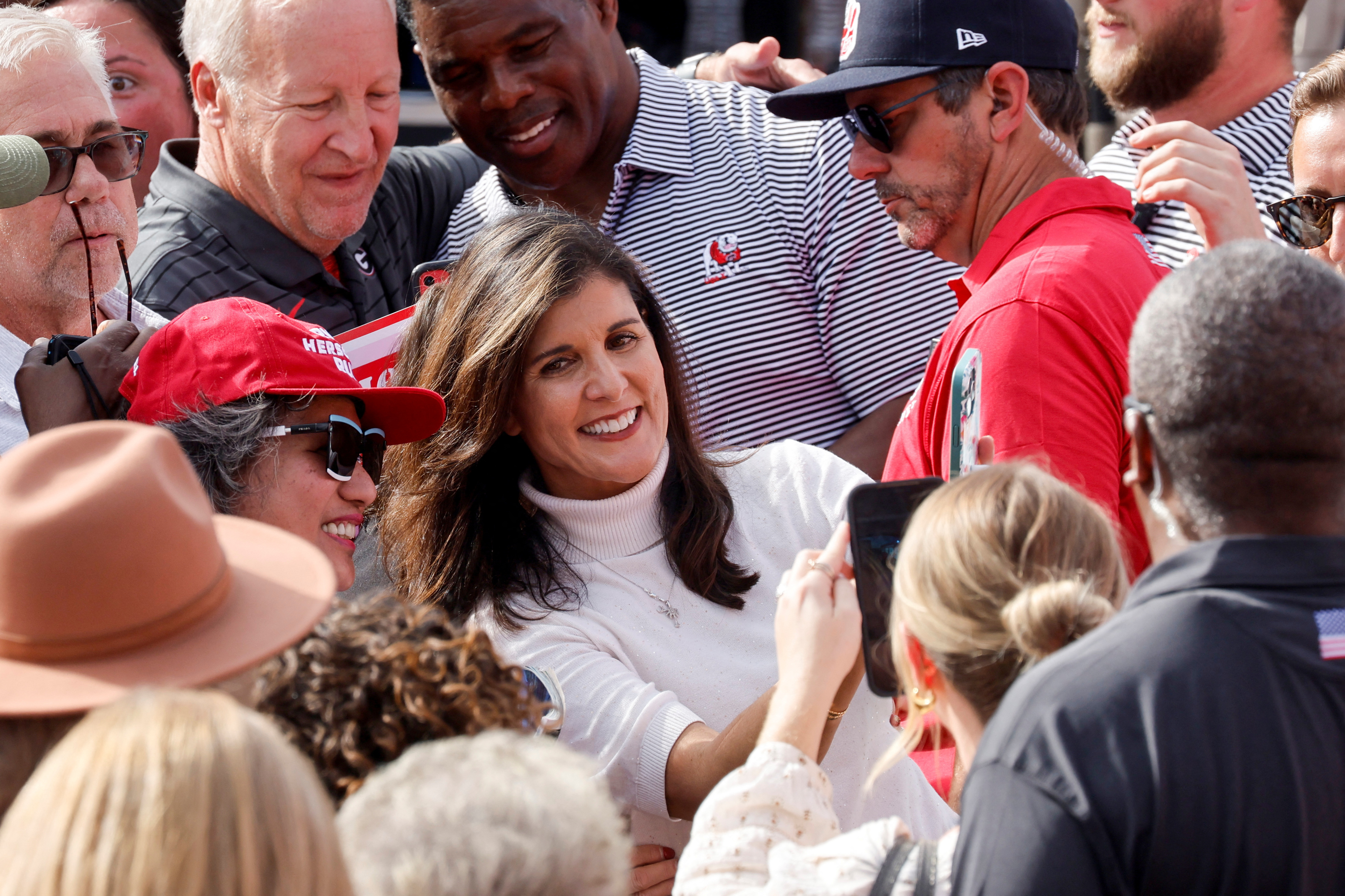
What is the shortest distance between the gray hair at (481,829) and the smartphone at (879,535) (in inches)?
24.5

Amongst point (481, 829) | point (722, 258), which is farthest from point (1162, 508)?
point (722, 258)

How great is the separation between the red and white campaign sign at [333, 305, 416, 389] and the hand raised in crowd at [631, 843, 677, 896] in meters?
1.17

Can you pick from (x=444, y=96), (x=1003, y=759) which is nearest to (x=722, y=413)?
(x=444, y=96)

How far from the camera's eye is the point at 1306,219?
106 inches

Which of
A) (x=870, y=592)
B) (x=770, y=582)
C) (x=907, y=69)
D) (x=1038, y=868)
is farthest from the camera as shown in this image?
(x=907, y=69)

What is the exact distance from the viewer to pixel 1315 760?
4.09 ft

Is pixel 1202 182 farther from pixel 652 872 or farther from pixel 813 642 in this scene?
pixel 652 872

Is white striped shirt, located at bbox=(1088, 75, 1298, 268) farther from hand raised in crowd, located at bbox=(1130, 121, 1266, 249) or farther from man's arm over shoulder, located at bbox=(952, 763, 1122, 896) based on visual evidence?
man's arm over shoulder, located at bbox=(952, 763, 1122, 896)

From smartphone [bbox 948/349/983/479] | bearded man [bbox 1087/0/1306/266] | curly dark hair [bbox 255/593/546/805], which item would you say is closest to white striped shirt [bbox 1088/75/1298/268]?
bearded man [bbox 1087/0/1306/266]

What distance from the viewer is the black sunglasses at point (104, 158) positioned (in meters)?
2.60

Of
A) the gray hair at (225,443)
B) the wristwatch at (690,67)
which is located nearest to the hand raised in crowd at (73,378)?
the gray hair at (225,443)

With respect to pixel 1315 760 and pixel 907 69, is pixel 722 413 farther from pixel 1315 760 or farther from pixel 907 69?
pixel 1315 760

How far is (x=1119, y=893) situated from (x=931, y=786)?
1.02m

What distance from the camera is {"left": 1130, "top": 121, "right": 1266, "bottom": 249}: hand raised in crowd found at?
2.40m
